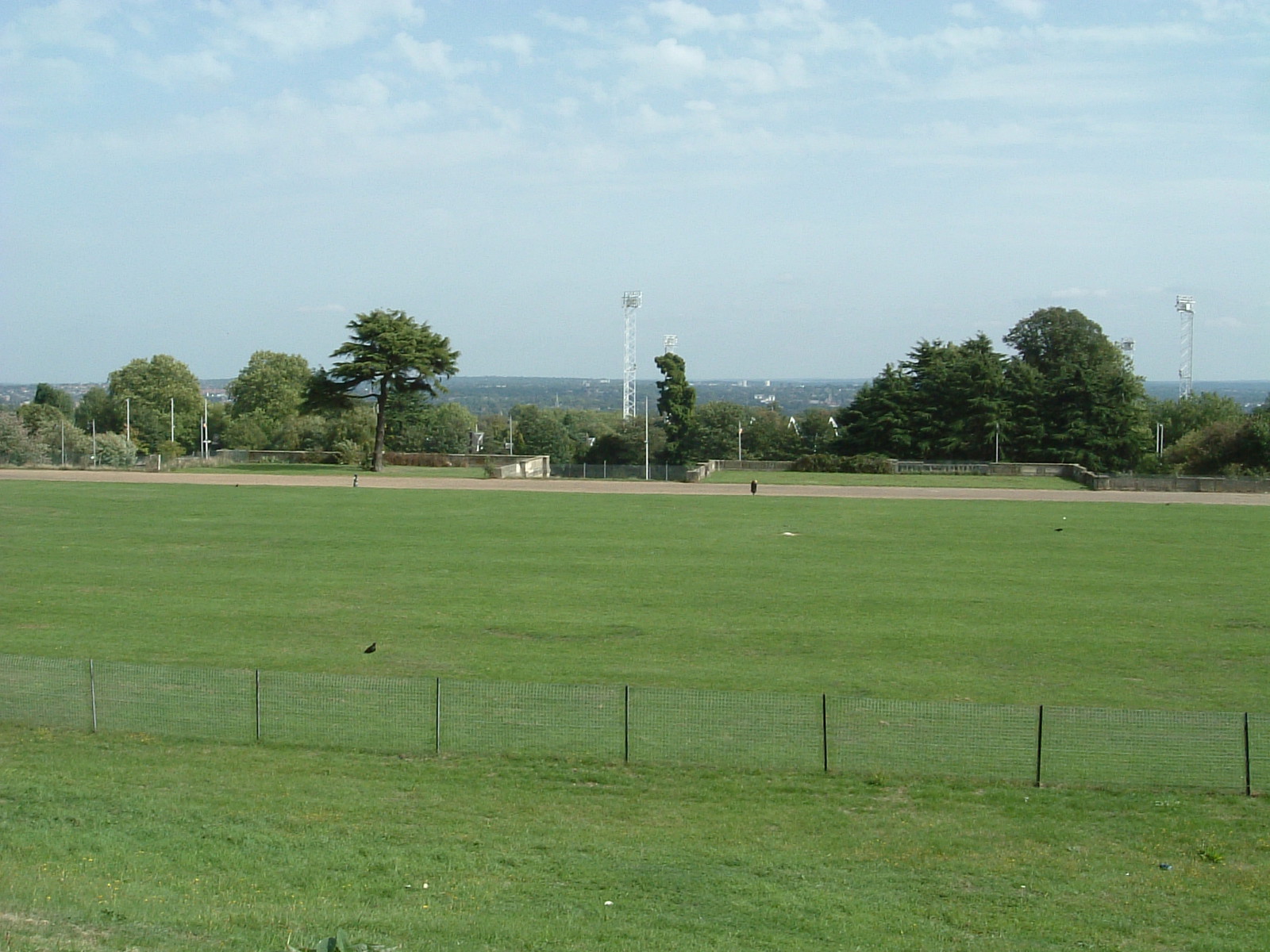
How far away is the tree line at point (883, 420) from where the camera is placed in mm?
88312

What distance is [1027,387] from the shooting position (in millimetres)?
100875

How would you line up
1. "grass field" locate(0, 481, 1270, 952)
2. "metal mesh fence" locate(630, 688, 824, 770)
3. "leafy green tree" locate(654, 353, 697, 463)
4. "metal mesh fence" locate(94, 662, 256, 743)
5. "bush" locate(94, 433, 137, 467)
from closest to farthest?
"grass field" locate(0, 481, 1270, 952)
"metal mesh fence" locate(630, 688, 824, 770)
"metal mesh fence" locate(94, 662, 256, 743)
"bush" locate(94, 433, 137, 467)
"leafy green tree" locate(654, 353, 697, 463)

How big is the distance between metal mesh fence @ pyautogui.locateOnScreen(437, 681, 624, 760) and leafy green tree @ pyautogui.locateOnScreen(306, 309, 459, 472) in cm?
6427

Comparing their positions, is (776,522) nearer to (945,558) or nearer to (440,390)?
(945,558)

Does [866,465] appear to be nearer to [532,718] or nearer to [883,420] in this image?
[883,420]

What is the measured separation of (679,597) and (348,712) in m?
15.5

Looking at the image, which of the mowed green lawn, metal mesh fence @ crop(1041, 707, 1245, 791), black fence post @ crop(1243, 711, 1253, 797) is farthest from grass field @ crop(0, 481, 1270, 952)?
metal mesh fence @ crop(1041, 707, 1245, 791)

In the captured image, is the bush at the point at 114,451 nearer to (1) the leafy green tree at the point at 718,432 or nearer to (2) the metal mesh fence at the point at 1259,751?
(1) the leafy green tree at the point at 718,432

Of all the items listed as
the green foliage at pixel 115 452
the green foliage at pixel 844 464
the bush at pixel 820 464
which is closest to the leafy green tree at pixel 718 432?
the bush at pixel 820 464

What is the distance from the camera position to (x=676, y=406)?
113875mm

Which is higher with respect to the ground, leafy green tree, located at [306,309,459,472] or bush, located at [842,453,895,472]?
leafy green tree, located at [306,309,459,472]

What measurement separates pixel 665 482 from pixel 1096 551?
4146cm

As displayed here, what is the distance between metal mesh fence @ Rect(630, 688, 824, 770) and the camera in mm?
20359

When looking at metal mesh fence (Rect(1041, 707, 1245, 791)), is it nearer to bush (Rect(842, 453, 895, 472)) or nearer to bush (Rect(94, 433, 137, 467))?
bush (Rect(842, 453, 895, 472))
